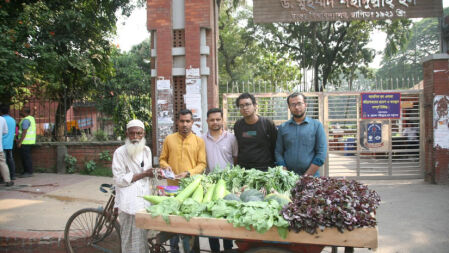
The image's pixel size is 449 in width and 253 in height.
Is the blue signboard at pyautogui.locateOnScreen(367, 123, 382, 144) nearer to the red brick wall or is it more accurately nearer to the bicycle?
the red brick wall

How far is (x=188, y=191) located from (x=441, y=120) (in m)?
7.80

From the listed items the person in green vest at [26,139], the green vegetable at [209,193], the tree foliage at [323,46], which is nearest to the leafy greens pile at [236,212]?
the green vegetable at [209,193]

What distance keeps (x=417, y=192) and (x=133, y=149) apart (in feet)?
23.0

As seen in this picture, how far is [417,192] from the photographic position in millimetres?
7574

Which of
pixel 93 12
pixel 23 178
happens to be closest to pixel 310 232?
pixel 23 178

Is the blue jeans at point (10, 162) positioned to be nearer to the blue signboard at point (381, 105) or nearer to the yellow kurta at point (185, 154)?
the yellow kurta at point (185, 154)

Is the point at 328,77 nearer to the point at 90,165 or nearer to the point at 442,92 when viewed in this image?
the point at 442,92

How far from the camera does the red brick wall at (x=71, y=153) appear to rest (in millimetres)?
9242

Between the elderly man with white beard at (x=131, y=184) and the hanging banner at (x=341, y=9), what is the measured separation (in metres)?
5.33

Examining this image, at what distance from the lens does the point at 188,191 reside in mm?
3084

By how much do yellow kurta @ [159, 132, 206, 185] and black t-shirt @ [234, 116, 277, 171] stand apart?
0.52 m

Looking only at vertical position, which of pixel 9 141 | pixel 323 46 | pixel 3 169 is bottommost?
pixel 3 169

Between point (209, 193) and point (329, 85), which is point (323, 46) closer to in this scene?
point (329, 85)

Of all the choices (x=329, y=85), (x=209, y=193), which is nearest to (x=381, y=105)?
(x=209, y=193)
